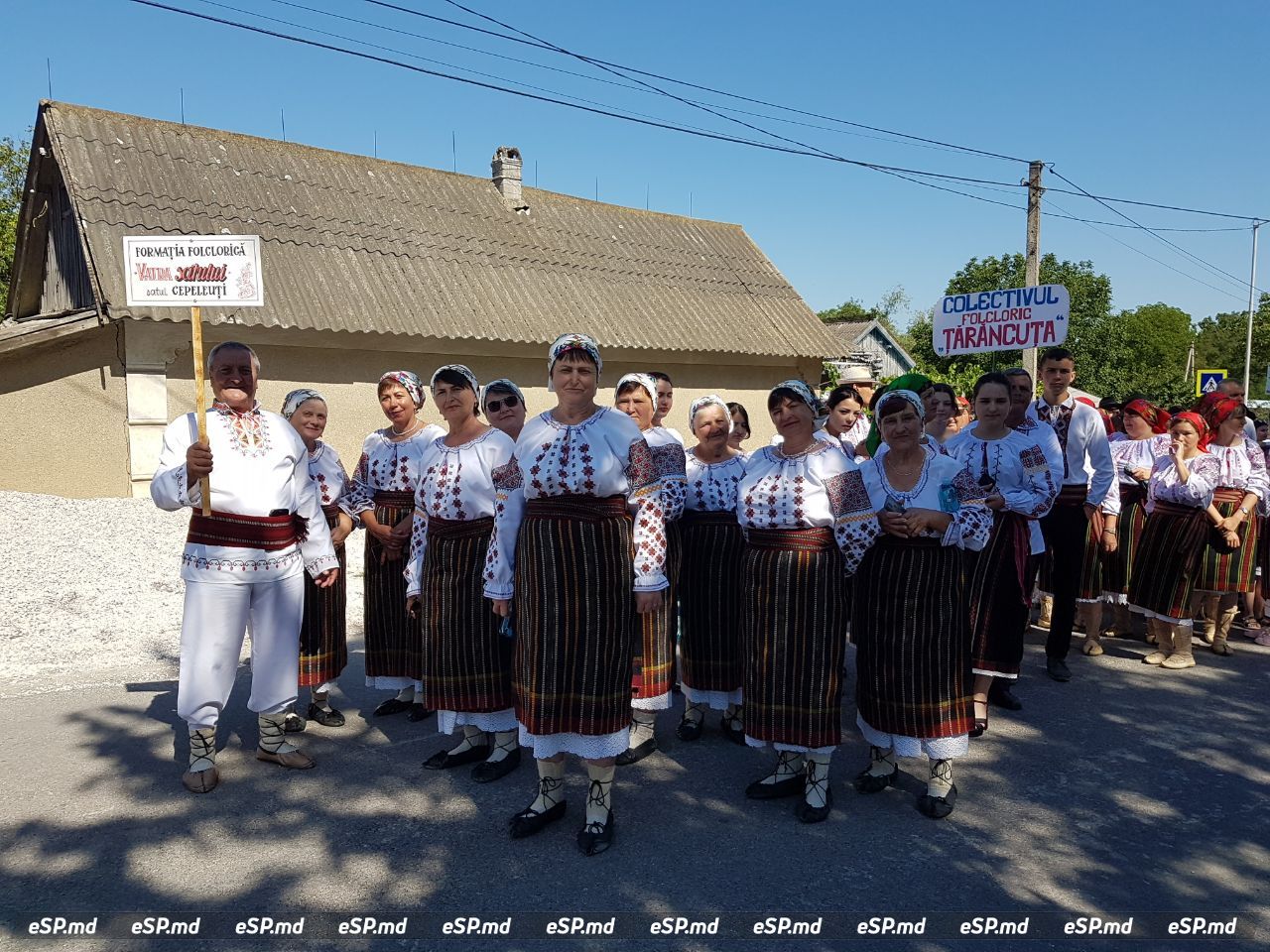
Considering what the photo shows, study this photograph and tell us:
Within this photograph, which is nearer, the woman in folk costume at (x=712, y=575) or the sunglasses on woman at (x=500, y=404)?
the sunglasses on woman at (x=500, y=404)

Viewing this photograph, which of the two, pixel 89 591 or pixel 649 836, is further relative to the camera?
pixel 89 591

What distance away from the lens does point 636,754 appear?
4.80m

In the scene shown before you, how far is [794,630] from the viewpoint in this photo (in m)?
3.95

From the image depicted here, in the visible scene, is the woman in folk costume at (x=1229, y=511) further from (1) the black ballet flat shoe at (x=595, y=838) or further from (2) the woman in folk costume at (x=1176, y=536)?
(1) the black ballet flat shoe at (x=595, y=838)

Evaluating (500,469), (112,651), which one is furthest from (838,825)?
(112,651)

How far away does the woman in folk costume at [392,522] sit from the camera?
510 cm

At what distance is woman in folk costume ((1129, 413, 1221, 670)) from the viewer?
21.0ft

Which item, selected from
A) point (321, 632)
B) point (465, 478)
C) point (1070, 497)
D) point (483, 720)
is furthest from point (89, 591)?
point (1070, 497)

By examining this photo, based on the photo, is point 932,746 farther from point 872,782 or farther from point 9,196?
point 9,196

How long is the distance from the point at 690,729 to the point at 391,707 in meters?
1.83

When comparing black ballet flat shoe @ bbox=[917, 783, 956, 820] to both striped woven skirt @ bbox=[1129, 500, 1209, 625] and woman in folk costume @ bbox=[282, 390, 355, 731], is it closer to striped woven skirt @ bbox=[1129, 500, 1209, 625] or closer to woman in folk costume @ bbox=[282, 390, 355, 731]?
woman in folk costume @ bbox=[282, 390, 355, 731]

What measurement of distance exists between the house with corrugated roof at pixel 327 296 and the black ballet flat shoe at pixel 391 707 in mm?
7865

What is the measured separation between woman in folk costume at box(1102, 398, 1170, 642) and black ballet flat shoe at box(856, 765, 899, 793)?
341 centimetres

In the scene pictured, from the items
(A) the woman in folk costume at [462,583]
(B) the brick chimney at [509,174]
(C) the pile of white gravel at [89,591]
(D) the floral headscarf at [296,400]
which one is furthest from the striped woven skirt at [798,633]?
(B) the brick chimney at [509,174]
